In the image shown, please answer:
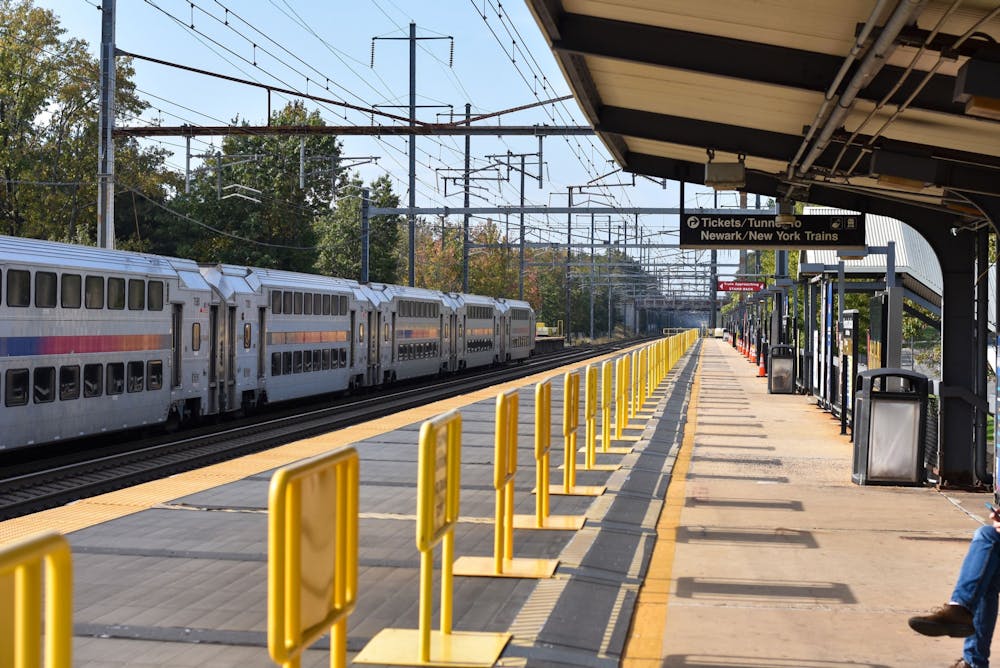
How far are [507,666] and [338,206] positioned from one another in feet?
243

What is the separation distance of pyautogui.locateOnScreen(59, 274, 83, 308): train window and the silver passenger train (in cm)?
2

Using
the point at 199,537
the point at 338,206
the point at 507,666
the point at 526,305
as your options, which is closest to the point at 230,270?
the point at 199,537

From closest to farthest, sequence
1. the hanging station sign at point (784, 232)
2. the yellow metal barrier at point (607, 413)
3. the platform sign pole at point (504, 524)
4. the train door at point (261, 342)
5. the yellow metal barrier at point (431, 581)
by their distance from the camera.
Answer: the yellow metal barrier at point (431, 581), the platform sign pole at point (504, 524), the hanging station sign at point (784, 232), the yellow metal barrier at point (607, 413), the train door at point (261, 342)

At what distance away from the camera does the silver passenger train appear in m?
16.2

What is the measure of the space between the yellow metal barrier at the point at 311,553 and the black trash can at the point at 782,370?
A: 27091 millimetres

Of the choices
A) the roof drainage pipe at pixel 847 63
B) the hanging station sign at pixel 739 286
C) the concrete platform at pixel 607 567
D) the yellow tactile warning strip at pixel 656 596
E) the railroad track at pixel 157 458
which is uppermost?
the hanging station sign at pixel 739 286

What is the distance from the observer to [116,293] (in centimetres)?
1884

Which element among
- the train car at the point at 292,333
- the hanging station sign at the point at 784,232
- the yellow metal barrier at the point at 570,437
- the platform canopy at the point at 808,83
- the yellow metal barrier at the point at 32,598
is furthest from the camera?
the train car at the point at 292,333

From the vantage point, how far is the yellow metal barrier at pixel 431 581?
608cm

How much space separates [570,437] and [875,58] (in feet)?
18.4

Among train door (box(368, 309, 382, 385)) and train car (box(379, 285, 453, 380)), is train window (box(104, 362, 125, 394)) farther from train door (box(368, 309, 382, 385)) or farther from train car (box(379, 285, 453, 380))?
train car (box(379, 285, 453, 380))

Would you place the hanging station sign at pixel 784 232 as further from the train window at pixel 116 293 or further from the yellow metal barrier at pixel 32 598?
the yellow metal barrier at pixel 32 598

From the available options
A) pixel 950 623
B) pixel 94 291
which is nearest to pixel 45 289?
pixel 94 291

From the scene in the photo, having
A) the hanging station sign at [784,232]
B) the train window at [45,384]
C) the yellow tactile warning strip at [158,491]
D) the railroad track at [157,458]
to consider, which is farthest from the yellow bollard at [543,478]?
the train window at [45,384]
